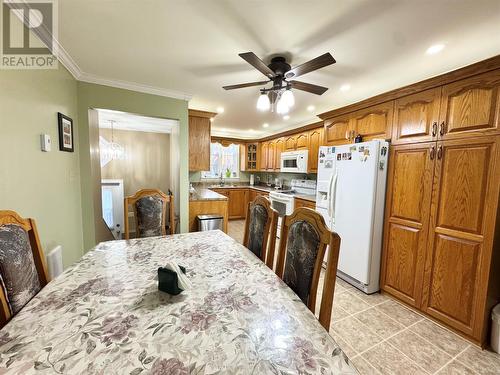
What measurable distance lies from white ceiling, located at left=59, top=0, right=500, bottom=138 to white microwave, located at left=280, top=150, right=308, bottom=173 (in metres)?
1.73

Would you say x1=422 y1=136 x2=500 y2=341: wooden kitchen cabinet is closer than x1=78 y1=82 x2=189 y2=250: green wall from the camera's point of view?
Yes

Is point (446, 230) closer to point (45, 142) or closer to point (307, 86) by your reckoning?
point (307, 86)

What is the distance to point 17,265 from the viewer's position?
3.12ft

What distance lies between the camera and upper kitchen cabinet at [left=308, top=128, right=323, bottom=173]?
368 centimetres

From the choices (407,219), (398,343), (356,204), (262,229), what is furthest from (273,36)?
(398,343)

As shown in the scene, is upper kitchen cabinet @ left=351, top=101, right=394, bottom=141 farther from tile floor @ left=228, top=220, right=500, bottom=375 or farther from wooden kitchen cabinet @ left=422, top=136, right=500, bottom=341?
tile floor @ left=228, top=220, right=500, bottom=375

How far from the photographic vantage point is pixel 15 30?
1.36m

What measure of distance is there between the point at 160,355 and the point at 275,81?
195 cm

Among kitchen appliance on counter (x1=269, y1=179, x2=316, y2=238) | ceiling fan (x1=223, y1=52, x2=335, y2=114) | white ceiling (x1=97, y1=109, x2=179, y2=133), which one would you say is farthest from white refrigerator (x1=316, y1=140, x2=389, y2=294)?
white ceiling (x1=97, y1=109, x2=179, y2=133)

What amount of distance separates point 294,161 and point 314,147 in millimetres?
565

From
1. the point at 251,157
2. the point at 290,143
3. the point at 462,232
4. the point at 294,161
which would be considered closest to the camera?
the point at 462,232

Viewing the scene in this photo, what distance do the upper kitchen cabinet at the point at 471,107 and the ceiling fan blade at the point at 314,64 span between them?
120 centimetres

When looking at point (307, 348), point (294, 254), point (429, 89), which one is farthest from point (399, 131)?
point (307, 348)

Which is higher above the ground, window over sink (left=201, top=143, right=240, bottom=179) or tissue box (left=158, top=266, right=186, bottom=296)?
window over sink (left=201, top=143, right=240, bottom=179)
